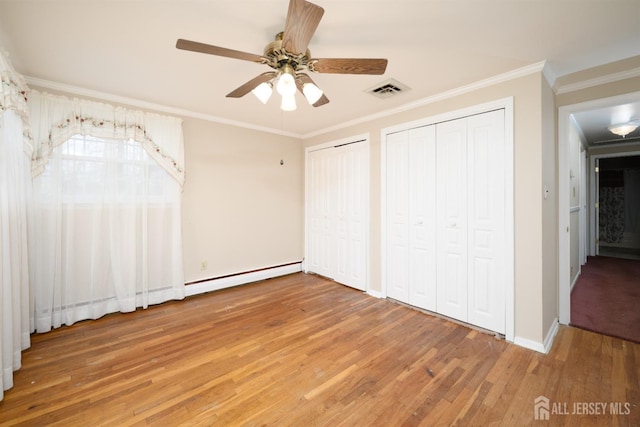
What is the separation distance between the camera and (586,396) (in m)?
1.78

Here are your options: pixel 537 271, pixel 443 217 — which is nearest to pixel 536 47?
pixel 443 217

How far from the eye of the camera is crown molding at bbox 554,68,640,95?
92.2 inches

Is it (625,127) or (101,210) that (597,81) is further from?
(101,210)

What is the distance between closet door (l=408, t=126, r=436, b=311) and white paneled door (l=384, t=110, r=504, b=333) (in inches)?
0.5

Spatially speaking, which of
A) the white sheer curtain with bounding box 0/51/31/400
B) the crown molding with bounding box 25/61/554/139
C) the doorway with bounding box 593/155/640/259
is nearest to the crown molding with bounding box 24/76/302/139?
the crown molding with bounding box 25/61/554/139

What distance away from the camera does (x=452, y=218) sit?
289 cm

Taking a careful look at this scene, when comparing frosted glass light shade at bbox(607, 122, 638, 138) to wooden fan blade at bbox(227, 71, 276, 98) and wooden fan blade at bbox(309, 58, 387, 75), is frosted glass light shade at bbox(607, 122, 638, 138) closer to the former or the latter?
wooden fan blade at bbox(309, 58, 387, 75)

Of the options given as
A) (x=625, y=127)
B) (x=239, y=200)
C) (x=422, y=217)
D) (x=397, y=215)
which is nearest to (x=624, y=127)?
(x=625, y=127)

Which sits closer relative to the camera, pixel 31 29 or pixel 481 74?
pixel 31 29

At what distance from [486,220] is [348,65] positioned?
202cm

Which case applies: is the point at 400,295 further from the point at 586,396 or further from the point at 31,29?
the point at 31,29

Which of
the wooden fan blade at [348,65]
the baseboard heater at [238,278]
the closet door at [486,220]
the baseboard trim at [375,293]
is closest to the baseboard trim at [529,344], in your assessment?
the closet door at [486,220]

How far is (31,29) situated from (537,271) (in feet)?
14.5
